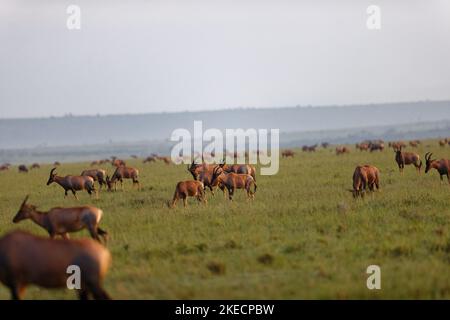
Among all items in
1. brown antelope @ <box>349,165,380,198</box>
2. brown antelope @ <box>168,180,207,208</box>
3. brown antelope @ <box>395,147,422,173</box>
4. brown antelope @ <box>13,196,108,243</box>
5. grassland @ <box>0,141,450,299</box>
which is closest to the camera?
grassland @ <box>0,141,450,299</box>

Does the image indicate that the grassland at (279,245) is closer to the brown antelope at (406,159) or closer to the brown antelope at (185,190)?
the brown antelope at (185,190)

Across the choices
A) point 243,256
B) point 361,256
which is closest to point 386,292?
point 361,256

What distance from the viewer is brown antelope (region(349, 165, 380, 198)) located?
21188 millimetres

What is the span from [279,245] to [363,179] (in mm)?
8215

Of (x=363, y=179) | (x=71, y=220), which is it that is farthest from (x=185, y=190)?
(x=71, y=220)

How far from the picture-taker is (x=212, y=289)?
1073 cm

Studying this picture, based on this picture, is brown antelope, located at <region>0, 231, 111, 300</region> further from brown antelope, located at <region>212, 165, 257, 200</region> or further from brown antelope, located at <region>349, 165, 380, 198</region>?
brown antelope, located at <region>212, 165, 257, 200</region>

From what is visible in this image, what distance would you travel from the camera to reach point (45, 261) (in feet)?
31.1

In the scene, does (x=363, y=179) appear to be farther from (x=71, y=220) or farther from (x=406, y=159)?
(x=406, y=159)

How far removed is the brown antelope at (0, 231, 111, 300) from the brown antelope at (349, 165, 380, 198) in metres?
12.8

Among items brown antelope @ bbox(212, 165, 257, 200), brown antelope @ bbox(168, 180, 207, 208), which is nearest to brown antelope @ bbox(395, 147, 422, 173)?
brown antelope @ bbox(212, 165, 257, 200)

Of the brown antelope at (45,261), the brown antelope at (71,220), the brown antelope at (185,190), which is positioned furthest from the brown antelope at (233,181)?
the brown antelope at (45,261)
